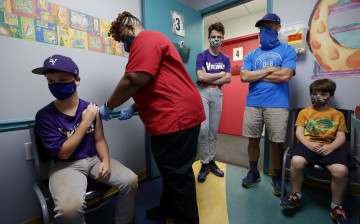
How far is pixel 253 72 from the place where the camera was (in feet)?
6.43

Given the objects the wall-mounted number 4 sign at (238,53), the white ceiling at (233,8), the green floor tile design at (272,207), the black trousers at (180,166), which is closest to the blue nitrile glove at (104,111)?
the black trousers at (180,166)

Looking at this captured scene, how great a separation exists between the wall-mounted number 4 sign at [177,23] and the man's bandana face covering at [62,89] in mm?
1570

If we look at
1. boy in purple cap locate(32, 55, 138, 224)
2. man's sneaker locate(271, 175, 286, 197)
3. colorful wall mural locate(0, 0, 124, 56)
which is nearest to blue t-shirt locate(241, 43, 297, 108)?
man's sneaker locate(271, 175, 286, 197)

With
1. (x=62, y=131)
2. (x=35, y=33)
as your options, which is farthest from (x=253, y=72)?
(x=35, y=33)

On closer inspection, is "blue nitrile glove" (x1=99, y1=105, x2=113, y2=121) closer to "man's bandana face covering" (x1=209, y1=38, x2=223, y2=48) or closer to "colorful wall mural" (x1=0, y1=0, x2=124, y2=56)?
"colorful wall mural" (x1=0, y1=0, x2=124, y2=56)

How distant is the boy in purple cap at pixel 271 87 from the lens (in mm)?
1849

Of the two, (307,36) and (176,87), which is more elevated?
(307,36)

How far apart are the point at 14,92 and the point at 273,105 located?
2126mm

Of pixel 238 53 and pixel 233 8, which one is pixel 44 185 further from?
pixel 233 8

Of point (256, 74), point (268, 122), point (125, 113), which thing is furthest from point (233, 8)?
point (125, 113)

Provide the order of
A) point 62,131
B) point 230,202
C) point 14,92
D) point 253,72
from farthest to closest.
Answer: point 253,72, point 230,202, point 14,92, point 62,131

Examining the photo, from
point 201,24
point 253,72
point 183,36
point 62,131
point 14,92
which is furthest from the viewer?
point 201,24

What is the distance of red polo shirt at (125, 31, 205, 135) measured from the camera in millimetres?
1033

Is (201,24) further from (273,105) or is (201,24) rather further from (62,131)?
(62,131)
